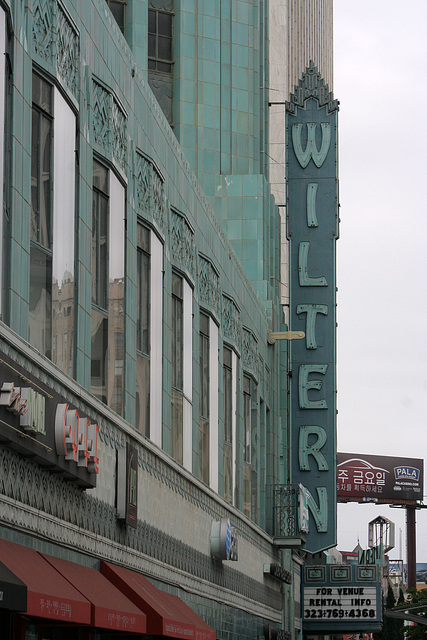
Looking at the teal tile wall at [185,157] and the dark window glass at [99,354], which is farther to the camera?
the dark window glass at [99,354]

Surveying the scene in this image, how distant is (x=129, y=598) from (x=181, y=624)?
89.5 inches

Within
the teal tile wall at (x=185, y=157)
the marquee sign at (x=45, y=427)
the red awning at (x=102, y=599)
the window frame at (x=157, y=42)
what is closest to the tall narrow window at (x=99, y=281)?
the teal tile wall at (x=185, y=157)

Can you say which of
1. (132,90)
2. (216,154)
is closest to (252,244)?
(216,154)

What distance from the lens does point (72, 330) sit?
17141 millimetres

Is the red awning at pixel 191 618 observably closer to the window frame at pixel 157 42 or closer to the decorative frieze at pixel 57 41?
the decorative frieze at pixel 57 41

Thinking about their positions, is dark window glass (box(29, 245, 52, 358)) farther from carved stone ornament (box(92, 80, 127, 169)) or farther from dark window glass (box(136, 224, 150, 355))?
dark window glass (box(136, 224, 150, 355))

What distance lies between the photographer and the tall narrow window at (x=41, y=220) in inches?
618

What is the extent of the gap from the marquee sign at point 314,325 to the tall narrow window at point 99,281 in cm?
2595

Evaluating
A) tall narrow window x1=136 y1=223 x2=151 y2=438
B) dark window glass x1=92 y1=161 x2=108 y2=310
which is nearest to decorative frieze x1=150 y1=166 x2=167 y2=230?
tall narrow window x1=136 y1=223 x2=151 y2=438

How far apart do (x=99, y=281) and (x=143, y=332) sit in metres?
3.14

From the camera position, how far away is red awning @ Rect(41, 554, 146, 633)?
A: 15145 mm

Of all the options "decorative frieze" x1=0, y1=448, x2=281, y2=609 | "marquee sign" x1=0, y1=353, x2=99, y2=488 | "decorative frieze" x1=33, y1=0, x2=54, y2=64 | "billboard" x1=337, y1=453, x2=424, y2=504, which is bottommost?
"decorative frieze" x1=0, y1=448, x2=281, y2=609

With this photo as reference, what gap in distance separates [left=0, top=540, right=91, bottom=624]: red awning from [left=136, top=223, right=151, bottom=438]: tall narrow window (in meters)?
6.91

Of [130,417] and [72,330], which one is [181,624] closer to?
[130,417]
